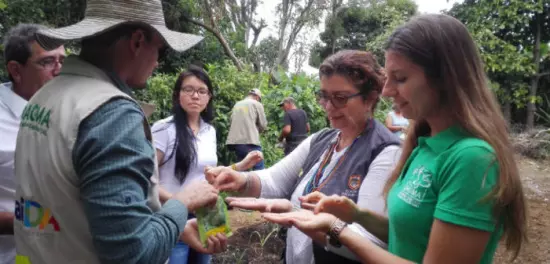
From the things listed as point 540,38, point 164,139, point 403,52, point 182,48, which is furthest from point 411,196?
point 540,38

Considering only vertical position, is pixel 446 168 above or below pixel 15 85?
above

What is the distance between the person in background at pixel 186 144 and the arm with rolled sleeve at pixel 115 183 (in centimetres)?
139

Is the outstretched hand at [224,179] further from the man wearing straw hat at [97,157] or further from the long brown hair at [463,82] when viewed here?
the long brown hair at [463,82]

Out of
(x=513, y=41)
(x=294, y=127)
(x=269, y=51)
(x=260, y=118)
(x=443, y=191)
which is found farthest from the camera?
(x=269, y=51)

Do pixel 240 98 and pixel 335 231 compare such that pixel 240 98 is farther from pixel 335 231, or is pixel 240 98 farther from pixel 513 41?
pixel 513 41

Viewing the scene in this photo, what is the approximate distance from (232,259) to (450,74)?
3.16 m

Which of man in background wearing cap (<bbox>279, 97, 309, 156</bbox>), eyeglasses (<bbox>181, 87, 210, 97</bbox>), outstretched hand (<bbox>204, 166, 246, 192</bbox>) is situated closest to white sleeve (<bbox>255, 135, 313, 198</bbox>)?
outstretched hand (<bbox>204, 166, 246, 192</bbox>)

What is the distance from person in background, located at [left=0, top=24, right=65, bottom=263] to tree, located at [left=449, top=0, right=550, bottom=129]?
11974 mm

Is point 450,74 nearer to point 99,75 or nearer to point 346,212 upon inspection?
point 346,212

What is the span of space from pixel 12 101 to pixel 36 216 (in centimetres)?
113

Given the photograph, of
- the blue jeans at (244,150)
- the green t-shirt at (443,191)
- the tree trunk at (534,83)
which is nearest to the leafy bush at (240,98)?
the blue jeans at (244,150)

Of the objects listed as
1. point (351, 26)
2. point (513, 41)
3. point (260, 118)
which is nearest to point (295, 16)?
point (351, 26)

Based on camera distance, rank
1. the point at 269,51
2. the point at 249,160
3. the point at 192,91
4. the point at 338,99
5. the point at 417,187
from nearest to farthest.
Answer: the point at 417,187 < the point at 338,99 < the point at 249,160 < the point at 192,91 < the point at 269,51

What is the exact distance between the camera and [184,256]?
2.74 metres
